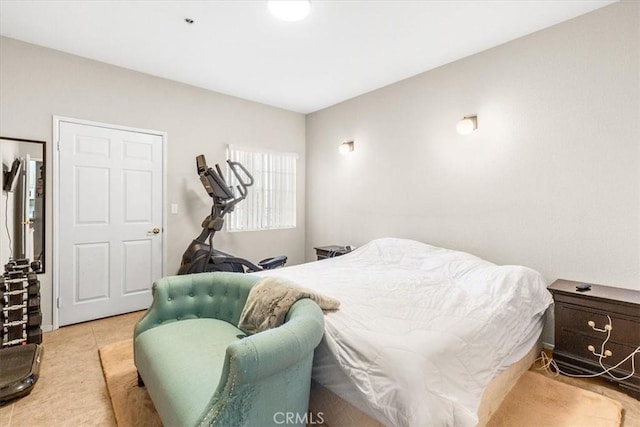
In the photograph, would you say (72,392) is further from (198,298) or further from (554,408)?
(554,408)

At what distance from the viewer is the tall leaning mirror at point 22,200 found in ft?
8.55

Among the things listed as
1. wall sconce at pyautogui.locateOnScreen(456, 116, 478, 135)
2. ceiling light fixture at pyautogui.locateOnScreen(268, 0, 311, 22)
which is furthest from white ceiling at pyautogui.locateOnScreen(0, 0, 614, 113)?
wall sconce at pyautogui.locateOnScreen(456, 116, 478, 135)

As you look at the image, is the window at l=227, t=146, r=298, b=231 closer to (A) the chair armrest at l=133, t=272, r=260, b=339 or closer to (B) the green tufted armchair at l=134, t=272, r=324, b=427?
(A) the chair armrest at l=133, t=272, r=260, b=339

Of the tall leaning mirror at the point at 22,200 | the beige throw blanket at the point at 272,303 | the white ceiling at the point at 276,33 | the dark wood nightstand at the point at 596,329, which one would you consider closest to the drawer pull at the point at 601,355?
the dark wood nightstand at the point at 596,329

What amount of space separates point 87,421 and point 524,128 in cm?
382

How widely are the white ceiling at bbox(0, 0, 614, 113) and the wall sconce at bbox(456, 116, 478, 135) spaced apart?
2.14ft

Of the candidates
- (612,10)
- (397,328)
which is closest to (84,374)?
(397,328)

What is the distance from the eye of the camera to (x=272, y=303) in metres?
1.67

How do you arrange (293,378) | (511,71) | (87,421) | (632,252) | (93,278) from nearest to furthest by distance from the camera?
(293,378) → (87,421) → (632,252) → (511,71) → (93,278)

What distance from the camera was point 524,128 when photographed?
2.72 meters

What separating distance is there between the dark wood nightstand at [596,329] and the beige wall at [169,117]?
3.46 metres

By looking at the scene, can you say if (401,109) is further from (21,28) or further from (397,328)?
(21,28)

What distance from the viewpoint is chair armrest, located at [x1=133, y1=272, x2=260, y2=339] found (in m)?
2.03

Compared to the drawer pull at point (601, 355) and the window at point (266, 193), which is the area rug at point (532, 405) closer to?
the drawer pull at point (601, 355)
